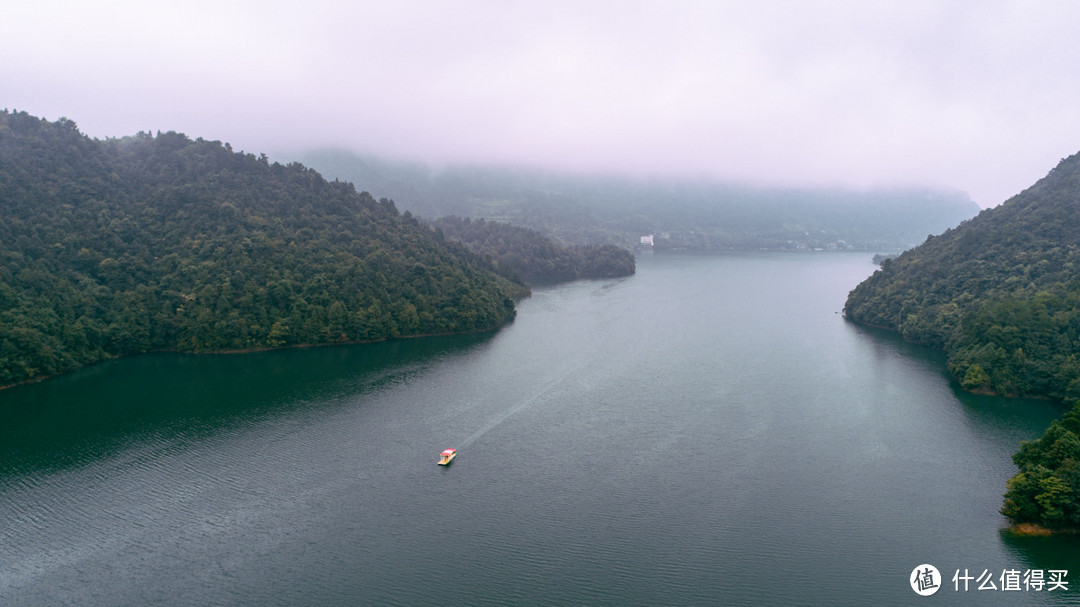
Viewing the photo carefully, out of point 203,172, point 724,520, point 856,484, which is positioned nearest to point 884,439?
point 856,484

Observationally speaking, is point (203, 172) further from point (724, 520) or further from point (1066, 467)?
point (1066, 467)

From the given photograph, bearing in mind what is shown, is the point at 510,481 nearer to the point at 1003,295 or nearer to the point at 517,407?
the point at 517,407

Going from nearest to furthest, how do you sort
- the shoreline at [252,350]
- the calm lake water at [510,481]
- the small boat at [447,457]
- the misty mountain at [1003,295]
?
the calm lake water at [510,481] → the small boat at [447,457] → the misty mountain at [1003,295] → the shoreline at [252,350]

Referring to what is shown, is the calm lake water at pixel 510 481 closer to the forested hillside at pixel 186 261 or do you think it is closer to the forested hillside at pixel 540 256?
the forested hillside at pixel 186 261

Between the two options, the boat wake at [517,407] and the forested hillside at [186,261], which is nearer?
the boat wake at [517,407]

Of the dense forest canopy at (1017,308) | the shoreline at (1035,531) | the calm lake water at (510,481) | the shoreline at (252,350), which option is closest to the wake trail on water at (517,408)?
the calm lake water at (510,481)

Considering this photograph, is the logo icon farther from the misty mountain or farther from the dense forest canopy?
the misty mountain

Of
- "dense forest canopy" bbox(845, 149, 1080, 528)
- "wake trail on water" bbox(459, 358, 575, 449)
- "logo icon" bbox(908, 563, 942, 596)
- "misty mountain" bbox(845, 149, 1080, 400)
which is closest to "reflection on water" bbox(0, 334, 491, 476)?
"wake trail on water" bbox(459, 358, 575, 449)
